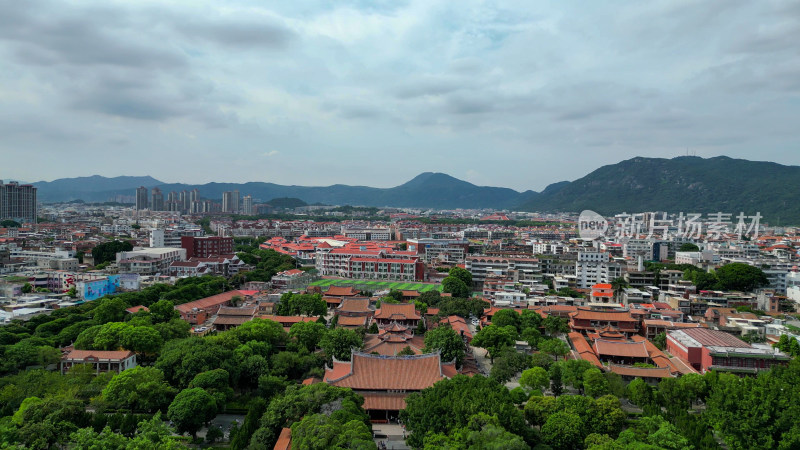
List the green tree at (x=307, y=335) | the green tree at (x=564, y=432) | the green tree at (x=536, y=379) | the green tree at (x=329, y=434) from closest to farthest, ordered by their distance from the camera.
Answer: the green tree at (x=329, y=434), the green tree at (x=564, y=432), the green tree at (x=536, y=379), the green tree at (x=307, y=335)

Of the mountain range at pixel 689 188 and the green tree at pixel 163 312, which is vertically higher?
the mountain range at pixel 689 188

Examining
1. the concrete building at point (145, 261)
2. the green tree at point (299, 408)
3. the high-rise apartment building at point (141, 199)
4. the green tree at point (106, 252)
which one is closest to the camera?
the green tree at point (299, 408)

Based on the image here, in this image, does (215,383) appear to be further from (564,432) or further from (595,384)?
(595,384)

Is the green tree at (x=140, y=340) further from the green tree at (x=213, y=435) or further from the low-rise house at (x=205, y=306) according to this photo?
the green tree at (x=213, y=435)

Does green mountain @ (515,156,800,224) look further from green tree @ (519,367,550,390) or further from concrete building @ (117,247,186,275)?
concrete building @ (117,247,186,275)

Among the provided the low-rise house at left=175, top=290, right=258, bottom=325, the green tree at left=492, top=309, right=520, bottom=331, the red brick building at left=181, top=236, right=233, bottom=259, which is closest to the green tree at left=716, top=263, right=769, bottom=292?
the green tree at left=492, top=309, right=520, bottom=331

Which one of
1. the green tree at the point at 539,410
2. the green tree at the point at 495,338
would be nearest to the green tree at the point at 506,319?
the green tree at the point at 495,338
